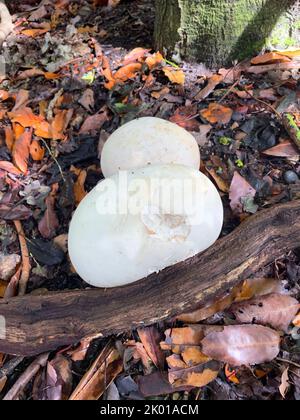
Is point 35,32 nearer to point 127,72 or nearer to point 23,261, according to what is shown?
point 127,72

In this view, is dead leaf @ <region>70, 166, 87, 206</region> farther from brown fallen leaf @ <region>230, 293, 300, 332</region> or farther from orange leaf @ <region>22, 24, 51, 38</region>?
orange leaf @ <region>22, 24, 51, 38</region>

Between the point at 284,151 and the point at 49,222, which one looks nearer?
the point at 49,222

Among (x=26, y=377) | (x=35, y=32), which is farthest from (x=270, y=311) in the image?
(x=35, y=32)

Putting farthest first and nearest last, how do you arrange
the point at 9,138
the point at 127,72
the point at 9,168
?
the point at 127,72 < the point at 9,138 < the point at 9,168

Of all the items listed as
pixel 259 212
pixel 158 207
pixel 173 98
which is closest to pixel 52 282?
pixel 158 207

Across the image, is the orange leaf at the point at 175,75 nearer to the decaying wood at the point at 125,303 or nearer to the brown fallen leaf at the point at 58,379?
the decaying wood at the point at 125,303

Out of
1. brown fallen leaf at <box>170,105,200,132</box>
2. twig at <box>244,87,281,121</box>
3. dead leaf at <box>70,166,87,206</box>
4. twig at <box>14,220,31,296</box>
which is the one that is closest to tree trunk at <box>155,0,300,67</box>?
twig at <box>244,87,281,121</box>

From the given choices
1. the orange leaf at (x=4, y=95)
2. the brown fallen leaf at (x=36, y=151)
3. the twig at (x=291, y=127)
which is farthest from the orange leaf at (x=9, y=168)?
the twig at (x=291, y=127)
